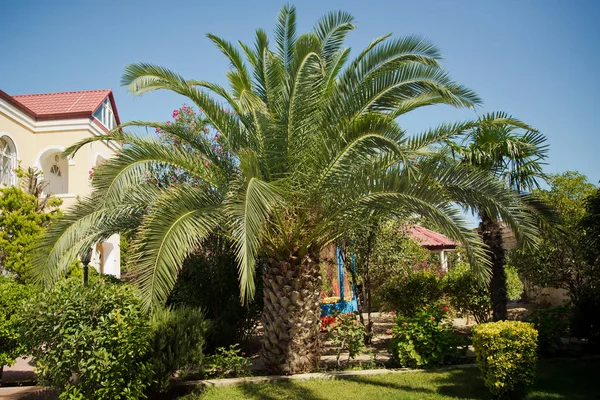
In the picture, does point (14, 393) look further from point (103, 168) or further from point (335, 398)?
point (335, 398)

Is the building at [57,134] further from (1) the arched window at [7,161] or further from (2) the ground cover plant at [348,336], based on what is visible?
(2) the ground cover plant at [348,336]

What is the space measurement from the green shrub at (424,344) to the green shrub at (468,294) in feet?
10.6

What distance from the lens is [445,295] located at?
12.5m

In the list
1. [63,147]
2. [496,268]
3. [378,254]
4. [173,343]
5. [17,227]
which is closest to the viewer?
[173,343]

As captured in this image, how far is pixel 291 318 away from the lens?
28.5ft

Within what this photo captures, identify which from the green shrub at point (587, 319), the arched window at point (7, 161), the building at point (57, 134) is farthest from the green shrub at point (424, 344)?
the arched window at point (7, 161)

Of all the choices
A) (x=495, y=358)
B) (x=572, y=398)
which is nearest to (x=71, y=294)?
(x=495, y=358)

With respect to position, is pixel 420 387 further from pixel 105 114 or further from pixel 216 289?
pixel 105 114

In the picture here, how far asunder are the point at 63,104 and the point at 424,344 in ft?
63.1

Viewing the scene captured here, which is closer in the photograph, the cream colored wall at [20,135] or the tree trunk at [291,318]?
the tree trunk at [291,318]

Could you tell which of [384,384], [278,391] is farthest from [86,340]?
[384,384]

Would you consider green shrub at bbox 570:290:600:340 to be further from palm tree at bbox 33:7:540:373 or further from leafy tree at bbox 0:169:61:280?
leafy tree at bbox 0:169:61:280

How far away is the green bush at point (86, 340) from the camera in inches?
253

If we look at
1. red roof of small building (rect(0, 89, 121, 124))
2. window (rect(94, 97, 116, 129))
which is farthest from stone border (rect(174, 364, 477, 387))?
window (rect(94, 97, 116, 129))
